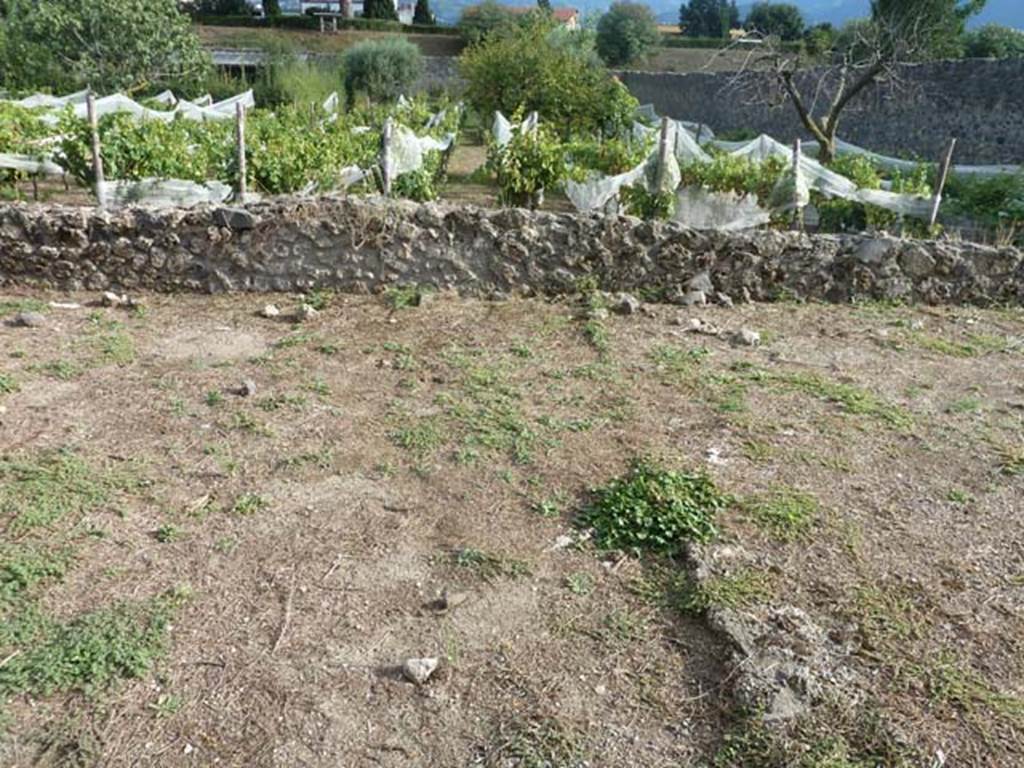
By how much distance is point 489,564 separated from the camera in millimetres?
3361

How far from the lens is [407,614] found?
3072 mm

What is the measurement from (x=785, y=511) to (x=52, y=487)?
322 centimetres

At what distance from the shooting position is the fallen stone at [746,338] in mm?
6012

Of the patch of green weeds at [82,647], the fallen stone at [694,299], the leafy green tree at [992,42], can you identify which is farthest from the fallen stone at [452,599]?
the leafy green tree at [992,42]

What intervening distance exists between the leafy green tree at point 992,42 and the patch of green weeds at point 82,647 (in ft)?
117

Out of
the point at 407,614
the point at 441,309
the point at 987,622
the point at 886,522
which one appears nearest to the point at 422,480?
the point at 407,614

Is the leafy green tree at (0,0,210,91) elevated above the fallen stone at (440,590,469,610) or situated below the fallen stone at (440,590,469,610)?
above

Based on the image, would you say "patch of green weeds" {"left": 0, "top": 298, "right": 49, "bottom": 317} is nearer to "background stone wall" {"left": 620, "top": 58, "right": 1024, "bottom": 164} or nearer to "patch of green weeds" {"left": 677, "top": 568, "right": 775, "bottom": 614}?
"patch of green weeds" {"left": 677, "top": 568, "right": 775, "bottom": 614}

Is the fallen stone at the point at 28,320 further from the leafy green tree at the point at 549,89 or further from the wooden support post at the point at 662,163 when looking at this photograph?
the leafy green tree at the point at 549,89

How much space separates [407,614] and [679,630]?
98 cm

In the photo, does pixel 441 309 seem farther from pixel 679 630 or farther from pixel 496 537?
pixel 679 630

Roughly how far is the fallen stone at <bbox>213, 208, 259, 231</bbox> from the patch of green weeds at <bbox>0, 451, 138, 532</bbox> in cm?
310

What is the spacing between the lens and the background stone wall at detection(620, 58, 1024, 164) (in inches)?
652

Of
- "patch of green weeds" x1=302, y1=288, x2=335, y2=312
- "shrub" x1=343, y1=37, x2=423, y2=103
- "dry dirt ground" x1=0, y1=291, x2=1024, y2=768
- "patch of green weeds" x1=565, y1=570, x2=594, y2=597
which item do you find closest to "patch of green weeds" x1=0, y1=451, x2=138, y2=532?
"dry dirt ground" x1=0, y1=291, x2=1024, y2=768
